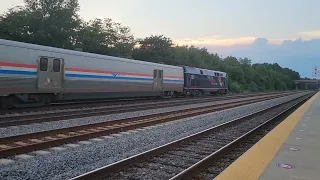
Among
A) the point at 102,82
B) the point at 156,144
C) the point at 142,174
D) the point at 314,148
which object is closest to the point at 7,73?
the point at 102,82

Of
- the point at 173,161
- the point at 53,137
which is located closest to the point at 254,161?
the point at 173,161

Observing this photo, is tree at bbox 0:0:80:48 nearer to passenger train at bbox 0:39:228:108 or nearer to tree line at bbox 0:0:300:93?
tree line at bbox 0:0:300:93

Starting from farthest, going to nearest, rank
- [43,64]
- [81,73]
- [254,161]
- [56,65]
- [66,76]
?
[81,73] < [66,76] < [56,65] < [43,64] < [254,161]

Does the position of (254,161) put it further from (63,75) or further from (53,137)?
(63,75)

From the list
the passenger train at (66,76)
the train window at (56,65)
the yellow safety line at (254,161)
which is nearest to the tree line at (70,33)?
the passenger train at (66,76)

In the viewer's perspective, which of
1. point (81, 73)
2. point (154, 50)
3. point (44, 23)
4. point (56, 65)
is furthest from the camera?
point (154, 50)

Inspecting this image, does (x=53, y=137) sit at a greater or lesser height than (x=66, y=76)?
lesser

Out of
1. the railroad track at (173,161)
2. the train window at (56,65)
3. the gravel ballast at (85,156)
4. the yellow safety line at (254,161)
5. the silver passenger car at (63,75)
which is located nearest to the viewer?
the yellow safety line at (254,161)

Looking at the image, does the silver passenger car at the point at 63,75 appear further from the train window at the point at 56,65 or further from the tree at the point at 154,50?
the tree at the point at 154,50

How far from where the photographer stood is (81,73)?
786 inches

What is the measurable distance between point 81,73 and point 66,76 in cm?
131

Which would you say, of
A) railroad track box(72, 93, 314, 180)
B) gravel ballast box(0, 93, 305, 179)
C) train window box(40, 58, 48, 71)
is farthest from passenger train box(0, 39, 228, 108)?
railroad track box(72, 93, 314, 180)

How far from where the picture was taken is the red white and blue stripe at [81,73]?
15.2 m

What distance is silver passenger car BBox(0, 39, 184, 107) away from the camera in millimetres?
15430
